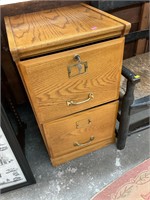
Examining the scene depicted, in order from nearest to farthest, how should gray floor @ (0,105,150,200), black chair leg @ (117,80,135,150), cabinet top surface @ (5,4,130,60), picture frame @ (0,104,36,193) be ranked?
cabinet top surface @ (5,4,130,60) → picture frame @ (0,104,36,193) → black chair leg @ (117,80,135,150) → gray floor @ (0,105,150,200)

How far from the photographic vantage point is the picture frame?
659 millimetres

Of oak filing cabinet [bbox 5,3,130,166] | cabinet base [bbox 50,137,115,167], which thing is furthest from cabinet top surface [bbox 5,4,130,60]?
cabinet base [bbox 50,137,115,167]

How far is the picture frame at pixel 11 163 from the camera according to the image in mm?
659

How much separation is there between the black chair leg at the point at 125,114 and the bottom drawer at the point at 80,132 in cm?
4

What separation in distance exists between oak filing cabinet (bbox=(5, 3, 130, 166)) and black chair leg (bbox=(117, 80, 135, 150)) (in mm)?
42

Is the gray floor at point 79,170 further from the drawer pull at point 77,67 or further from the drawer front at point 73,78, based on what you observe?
the drawer pull at point 77,67

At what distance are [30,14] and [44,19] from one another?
0.46 ft

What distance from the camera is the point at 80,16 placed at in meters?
0.71

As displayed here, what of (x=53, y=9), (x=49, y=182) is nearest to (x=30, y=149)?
(x=49, y=182)

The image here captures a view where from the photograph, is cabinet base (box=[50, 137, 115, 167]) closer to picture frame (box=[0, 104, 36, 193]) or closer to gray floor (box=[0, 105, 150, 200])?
gray floor (box=[0, 105, 150, 200])

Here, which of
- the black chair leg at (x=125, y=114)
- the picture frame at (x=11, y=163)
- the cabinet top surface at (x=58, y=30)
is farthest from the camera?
the black chair leg at (x=125, y=114)

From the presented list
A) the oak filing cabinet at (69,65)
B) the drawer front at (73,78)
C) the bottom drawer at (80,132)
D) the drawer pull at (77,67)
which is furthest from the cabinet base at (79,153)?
the drawer pull at (77,67)

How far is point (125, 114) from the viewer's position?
0.87 metres

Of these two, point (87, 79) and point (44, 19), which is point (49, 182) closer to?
point (87, 79)
